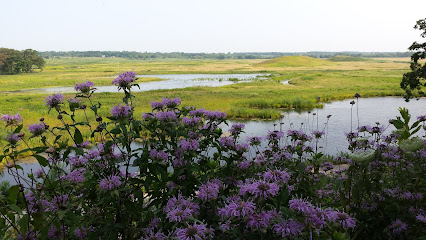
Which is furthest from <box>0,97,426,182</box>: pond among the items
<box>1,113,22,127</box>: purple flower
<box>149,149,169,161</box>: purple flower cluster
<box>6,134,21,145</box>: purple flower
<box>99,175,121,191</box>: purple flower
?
<box>99,175,121,191</box>: purple flower

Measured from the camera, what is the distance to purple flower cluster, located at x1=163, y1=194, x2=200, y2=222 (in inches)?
58.0

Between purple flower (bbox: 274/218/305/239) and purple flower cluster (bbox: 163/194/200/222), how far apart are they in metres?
→ 0.44

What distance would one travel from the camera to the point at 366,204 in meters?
2.51

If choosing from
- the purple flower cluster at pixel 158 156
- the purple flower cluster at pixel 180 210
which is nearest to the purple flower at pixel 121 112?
the purple flower cluster at pixel 158 156

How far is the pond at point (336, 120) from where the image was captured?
41.7ft

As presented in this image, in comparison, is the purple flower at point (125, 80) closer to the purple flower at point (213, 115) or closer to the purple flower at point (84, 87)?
the purple flower at point (84, 87)

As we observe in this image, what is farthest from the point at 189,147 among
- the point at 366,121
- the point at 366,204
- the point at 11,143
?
the point at 366,121

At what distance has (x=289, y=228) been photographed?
4.18ft

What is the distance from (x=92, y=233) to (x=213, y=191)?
2.88ft

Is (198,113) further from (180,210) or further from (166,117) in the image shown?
(180,210)

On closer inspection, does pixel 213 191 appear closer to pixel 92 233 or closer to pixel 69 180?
pixel 92 233

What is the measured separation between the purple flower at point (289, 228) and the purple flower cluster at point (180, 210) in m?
0.44

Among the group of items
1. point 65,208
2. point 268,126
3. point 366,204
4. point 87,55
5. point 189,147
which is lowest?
point 268,126

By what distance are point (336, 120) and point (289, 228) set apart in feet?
57.8
